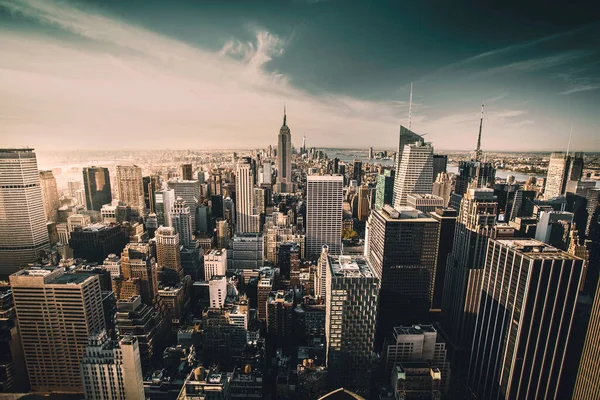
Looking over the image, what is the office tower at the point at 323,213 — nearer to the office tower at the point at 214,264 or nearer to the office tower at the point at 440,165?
the office tower at the point at 214,264

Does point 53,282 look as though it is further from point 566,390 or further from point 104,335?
point 566,390

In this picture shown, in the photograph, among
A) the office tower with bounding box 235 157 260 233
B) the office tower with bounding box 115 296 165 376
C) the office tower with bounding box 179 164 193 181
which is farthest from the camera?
the office tower with bounding box 179 164 193 181

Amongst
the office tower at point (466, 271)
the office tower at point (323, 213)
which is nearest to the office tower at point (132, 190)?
the office tower at point (323, 213)

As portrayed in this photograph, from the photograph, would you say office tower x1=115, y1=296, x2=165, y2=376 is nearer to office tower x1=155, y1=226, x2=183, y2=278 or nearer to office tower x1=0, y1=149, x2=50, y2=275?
office tower x1=155, y1=226, x2=183, y2=278

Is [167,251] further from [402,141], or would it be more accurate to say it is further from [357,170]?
[357,170]

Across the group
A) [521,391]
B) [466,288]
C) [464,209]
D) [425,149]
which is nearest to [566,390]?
[521,391]

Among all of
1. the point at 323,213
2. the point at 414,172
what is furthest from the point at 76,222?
the point at 414,172

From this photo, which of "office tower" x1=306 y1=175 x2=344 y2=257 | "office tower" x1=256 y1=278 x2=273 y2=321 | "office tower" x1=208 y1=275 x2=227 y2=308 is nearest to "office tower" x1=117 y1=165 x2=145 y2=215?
"office tower" x1=208 y1=275 x2=227 y2=308
